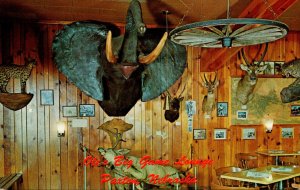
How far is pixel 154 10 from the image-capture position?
15.3ft

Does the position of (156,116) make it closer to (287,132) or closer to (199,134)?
(199,134)

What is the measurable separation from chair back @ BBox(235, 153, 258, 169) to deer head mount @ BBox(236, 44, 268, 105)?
0.88m

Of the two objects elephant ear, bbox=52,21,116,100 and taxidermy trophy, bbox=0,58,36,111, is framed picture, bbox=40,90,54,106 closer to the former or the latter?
taxidermy trophy, bbox=0,58,36,111

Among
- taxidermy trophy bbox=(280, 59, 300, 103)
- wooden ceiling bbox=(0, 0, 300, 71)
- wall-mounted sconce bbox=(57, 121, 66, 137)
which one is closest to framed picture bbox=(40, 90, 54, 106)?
wall-mounted sconce bbox=(57, 121, 66, 137)

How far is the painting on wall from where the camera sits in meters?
6.11

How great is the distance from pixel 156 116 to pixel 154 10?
1.83 m

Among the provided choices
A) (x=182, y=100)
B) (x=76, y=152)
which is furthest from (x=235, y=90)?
(x=76, y=152)

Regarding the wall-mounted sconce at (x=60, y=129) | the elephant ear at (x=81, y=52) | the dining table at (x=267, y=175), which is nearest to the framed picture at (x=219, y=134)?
the dining table at (x=267, y=175)

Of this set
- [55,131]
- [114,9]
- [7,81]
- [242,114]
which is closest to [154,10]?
[114,9]

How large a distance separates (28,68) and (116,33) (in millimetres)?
2320

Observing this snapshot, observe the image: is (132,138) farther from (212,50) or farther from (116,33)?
(116,33)

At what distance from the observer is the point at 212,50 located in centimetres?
522

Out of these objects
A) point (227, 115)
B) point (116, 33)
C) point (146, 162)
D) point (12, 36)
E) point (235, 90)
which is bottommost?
point (146, 162)

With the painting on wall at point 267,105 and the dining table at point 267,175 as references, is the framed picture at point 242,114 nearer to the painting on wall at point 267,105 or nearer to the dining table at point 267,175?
the painting on wall at point 267,105
